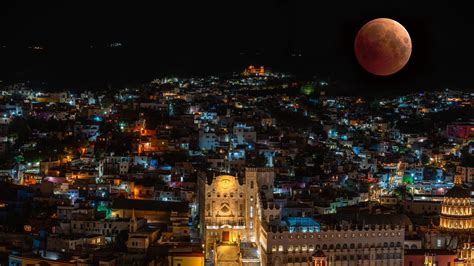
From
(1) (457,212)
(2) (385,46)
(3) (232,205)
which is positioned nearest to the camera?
(2) (385,46)

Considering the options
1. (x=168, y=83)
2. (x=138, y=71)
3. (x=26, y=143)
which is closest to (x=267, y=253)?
(x=26, y=143)

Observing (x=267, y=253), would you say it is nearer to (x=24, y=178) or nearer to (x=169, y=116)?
(x=24, y=178)

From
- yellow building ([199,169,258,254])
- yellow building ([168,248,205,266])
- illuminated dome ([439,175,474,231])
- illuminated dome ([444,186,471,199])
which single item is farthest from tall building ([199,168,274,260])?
illuminated dome ([444,186,471,199])

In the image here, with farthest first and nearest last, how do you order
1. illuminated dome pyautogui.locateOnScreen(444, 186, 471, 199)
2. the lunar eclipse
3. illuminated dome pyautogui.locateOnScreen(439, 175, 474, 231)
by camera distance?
illuminated dome pyautogui.locateOnScreen(444, 186, 471, 199) < illuminated dome pyautogui.locateOnScreen(439, 175, 474, 231) < the lunar eclipse

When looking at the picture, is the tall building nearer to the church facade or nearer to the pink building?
the church facade

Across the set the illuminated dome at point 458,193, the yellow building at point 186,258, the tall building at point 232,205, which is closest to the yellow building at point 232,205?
the tall building at point 232,205

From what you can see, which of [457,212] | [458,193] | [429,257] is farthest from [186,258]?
[458,193]

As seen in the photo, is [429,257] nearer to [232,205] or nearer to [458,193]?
[232,205]

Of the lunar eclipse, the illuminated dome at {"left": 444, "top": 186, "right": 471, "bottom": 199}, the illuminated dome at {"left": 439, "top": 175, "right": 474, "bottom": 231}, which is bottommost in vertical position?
the illuminated dome at {"left": 439, "top": 175, "right": 474, "bottom": 231}

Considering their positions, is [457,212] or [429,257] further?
[457,212]
